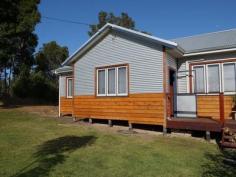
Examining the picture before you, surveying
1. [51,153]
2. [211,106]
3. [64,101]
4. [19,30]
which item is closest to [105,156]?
[51,153]

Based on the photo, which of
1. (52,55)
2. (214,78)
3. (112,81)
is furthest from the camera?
(52,55)

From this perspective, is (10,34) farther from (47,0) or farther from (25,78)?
(25,78)

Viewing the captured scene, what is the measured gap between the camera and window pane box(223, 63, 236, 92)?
11336 millimetres

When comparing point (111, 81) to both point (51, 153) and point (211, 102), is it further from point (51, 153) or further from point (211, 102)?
point (51, 153)

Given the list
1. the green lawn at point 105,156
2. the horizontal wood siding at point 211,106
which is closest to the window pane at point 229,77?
the horizontal wood siding at point 211,106

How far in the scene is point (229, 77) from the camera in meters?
11.4

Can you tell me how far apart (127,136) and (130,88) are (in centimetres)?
265

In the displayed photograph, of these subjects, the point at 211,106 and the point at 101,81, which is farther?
the point at 101,81

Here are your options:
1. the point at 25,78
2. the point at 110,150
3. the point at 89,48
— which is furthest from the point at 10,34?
the point at 110,150

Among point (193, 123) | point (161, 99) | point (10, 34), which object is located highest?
point (10, 34)

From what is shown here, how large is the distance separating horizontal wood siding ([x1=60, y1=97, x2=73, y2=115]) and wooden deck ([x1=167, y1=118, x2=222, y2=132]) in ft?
26.8

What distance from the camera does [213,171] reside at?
629 centimetres

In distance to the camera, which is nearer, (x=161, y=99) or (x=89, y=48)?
(x=161, y=99)

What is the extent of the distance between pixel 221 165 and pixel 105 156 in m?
3.13
